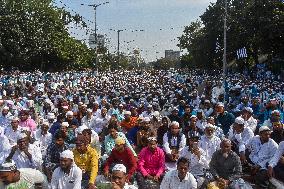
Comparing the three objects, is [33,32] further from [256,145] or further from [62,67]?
[256,145]

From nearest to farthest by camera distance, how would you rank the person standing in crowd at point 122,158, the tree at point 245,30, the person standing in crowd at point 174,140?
the person standing in crowd at point 122,158
the person standing in crowd at point 174,140
the tree at point 245,30

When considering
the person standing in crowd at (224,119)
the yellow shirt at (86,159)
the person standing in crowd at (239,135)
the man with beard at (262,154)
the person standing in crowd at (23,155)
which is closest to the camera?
the yellow shirt at (86,159)

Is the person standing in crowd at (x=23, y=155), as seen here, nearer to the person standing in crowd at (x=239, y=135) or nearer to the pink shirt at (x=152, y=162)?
the pink shirt at (x=152, y=162)

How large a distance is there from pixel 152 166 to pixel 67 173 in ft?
6.23

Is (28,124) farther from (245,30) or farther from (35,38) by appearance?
(35,38)

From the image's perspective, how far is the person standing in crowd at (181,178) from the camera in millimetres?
6727

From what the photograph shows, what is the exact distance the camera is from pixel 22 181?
6066 millimetres

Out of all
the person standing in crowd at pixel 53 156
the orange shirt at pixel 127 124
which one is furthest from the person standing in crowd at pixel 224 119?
the person standing in crowd at pixel 53 156

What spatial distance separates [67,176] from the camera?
6730mm

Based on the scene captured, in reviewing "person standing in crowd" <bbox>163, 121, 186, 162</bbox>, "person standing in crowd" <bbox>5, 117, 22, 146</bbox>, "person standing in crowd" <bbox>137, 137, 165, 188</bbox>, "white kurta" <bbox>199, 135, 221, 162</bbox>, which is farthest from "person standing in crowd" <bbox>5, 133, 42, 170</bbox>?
"white kurta" <bbox>199, 135, 221, 162</bbox>

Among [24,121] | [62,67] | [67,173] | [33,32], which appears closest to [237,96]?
→ [24,121]

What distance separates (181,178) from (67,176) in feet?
4.91

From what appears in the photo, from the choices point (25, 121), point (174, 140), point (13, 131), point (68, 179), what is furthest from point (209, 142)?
point (25, 121)

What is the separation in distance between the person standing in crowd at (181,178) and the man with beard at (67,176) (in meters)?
1.16
